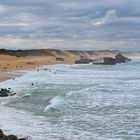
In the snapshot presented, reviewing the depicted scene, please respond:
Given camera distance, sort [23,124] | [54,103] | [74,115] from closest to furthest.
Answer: [23,124]
[74,115]
[54,103]

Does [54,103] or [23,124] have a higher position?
[54,103]

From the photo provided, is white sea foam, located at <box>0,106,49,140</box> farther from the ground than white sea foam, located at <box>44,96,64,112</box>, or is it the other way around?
white sea foam, located at <box>44,96,64,112</box>

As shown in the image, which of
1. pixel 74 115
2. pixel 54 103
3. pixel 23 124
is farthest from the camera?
pixel 54 103

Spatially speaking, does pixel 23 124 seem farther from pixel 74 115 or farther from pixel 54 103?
pixel 54 103

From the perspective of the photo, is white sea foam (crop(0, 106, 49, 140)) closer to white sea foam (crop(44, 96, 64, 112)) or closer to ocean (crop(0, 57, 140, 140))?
ocean (crop(0, 57, 140, 140))

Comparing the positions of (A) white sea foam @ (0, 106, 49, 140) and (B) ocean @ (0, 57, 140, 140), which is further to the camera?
(B) ocean @ (0, 57, 140, 140)

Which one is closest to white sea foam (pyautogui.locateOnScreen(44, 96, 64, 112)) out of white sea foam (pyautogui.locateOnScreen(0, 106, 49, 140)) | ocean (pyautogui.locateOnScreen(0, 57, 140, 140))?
ocean (pyautogui.locateOnScreen(0, 57, 140, 140))

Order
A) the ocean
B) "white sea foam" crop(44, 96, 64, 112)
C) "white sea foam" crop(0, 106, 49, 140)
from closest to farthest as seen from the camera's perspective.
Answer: "white sea foam" crop(0, 106, 49, 140) < the ocean < "white sea foam" crop(44, 96, 64, 112)

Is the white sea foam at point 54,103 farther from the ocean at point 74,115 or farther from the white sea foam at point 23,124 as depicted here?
the white sea foam at point 23,124

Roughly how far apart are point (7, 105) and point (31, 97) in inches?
209

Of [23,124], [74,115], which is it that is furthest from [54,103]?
[23,124]

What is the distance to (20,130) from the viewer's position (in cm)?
2297

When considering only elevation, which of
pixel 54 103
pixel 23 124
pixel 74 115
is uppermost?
pixel 54 103

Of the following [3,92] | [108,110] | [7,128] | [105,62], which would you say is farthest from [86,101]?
[105,62]
